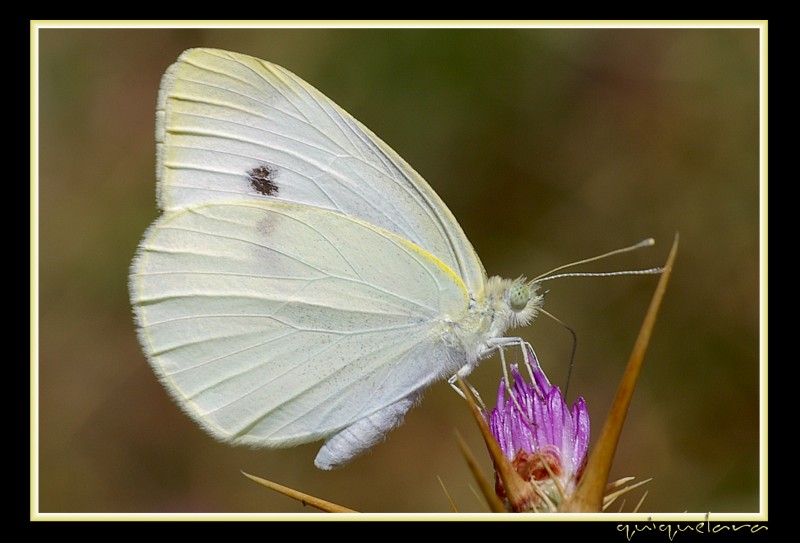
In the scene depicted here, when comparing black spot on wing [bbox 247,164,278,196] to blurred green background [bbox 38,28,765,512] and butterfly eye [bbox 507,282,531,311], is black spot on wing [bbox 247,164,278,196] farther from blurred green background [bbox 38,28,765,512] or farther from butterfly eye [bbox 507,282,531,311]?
blurred green background [bbox 38,28,765,512]

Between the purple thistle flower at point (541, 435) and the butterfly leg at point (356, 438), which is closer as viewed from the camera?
the purple thistle flower at point (541, 435)

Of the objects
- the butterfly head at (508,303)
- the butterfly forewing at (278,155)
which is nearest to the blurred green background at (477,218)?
the butterfly head at (508,303)

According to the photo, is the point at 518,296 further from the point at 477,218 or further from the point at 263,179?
the point at 477,218

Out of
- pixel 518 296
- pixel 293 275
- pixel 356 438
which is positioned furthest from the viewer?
pixel 293 275

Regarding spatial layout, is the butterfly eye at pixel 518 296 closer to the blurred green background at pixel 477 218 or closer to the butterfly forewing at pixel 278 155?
the butterfly forewing at pixel 278 155

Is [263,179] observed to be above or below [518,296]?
above

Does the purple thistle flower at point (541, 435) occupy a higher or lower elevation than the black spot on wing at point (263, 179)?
lower

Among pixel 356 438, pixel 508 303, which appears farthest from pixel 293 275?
pixel 508 303

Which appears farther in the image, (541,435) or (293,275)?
(293,275)
